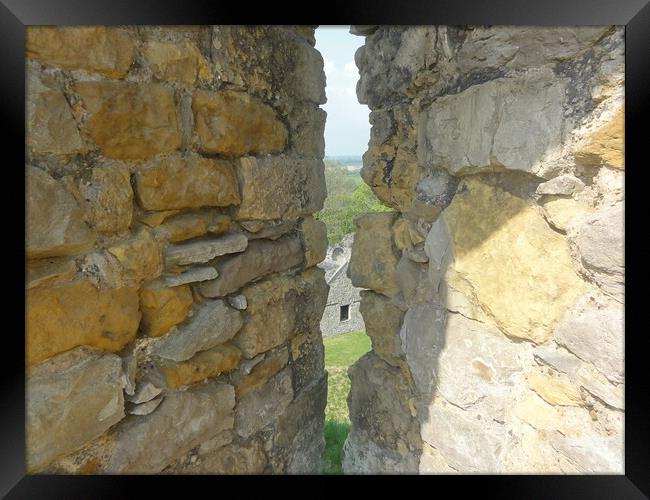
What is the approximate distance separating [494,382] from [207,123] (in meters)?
1.02

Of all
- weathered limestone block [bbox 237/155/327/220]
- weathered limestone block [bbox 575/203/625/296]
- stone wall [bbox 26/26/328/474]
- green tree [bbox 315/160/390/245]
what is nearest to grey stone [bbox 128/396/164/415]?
stone wall [bbox 26/26/328/474]

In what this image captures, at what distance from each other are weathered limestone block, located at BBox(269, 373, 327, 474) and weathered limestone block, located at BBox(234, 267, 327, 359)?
260mm

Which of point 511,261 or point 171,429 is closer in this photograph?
point 511,261

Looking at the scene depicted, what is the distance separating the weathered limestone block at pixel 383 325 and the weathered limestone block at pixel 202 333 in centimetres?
49

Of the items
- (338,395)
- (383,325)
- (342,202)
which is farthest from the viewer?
(342,202)

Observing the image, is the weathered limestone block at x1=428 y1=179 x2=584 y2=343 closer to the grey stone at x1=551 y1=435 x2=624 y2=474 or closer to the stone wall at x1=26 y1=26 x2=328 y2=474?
the grey stone at x1=551 y1=435 x2=624 y2=474

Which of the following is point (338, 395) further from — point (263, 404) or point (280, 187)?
point (280, 187)

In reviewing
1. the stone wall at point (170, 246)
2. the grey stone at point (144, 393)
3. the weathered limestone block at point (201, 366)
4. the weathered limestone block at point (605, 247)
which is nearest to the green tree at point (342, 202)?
the stone wall at point (170, 246)

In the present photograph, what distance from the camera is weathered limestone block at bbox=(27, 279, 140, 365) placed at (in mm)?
882

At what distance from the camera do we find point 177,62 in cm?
112

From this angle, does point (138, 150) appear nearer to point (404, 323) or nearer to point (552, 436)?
point (404, 323)

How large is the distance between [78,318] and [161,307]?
200mm

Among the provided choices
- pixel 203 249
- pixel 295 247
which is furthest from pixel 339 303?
pixel 203 249
